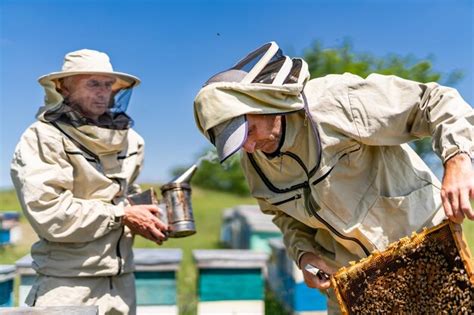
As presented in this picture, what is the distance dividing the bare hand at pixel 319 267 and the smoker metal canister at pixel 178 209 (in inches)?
21.9

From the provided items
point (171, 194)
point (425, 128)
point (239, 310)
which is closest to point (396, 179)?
point (425, 128)

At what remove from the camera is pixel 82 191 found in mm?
2471

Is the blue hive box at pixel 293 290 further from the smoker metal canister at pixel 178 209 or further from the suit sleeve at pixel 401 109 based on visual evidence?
the suit sleeve at pixel 401 109

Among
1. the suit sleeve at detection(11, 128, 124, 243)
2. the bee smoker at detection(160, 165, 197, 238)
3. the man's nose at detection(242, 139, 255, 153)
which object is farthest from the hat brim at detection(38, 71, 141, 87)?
the man's nose at detection(242, 139, 255, 153)

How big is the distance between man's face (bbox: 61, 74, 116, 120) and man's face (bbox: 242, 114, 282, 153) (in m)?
0.87

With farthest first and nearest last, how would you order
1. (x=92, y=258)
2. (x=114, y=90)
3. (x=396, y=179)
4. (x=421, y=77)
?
(x=421, y=77) < (x=114, y=90) < (x=92, y=258) < (x=396, y=179)

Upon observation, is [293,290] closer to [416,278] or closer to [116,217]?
[116,217]

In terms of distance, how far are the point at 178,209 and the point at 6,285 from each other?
0.87 meters

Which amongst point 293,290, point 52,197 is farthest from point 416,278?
point 293,290

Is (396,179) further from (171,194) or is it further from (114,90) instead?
(114,90)

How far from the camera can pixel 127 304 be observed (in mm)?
2578

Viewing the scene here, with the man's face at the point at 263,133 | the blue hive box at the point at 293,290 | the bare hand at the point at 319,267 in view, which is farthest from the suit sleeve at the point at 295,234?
the blue hive box at the point at 293,290

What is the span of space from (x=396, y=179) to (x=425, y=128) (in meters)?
0.20

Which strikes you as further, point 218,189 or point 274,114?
point 218,189
